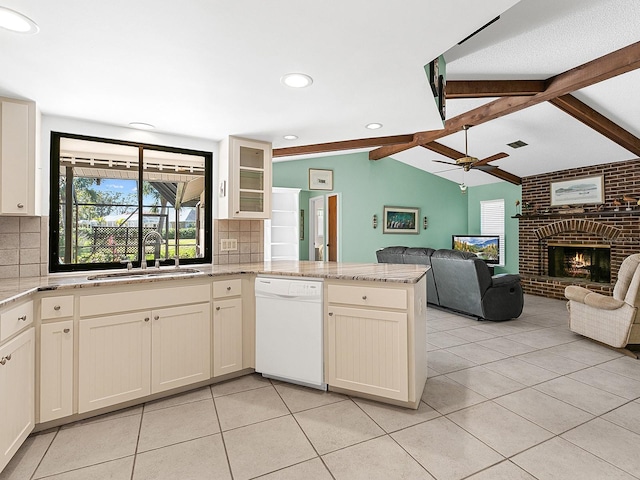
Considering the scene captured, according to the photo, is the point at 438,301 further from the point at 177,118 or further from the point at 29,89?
the point at 29,89

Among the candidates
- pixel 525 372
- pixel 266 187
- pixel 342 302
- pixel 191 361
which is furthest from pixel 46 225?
pixel 525 372

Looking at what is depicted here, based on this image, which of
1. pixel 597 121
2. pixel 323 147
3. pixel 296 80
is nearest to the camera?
pixel 296 80

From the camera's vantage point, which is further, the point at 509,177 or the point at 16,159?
the point at 509,177

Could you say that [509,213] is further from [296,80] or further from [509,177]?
[296,80]

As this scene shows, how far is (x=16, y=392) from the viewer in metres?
1.76

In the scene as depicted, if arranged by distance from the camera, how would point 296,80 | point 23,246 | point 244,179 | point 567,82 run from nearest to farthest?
point 296,80, point 23,246, point 244,179, point 567,82

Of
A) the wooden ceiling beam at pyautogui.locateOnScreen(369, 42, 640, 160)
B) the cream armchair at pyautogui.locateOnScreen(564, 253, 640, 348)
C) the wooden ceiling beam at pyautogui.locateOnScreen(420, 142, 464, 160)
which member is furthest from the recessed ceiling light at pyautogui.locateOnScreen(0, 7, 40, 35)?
the wooden ceiling beam at pyautogui.locateOnScreen(420, 142, 464, 160)

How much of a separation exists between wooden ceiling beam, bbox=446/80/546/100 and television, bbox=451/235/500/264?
4495 mm

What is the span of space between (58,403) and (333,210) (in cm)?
605

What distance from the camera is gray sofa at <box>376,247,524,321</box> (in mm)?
4512

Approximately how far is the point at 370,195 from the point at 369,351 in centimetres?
564

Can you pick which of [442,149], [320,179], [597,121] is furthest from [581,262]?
[320,179]

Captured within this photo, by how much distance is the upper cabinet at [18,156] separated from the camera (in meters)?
2.22

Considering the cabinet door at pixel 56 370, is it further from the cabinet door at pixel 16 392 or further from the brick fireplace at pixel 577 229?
the brick fireplace at pixel 577 229
